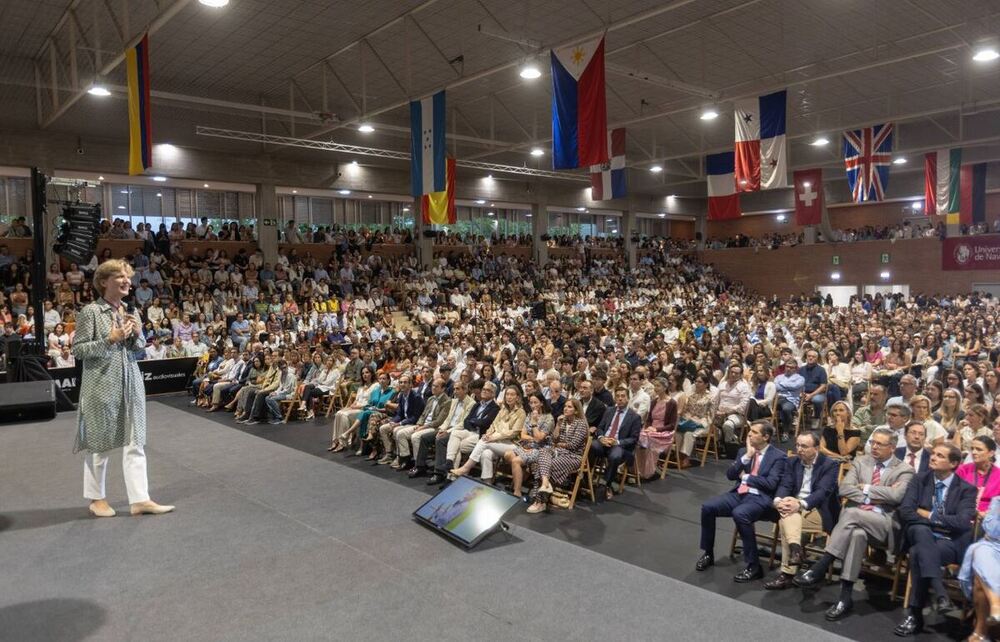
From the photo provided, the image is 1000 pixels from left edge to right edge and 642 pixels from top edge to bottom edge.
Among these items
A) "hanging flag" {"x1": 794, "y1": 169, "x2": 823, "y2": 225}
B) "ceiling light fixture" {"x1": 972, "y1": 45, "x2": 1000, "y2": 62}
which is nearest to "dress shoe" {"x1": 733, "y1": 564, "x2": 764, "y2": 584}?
"ceiling light fixture" {"x1": 972, "y1": 45, "x2": 1000, "y2": 62}

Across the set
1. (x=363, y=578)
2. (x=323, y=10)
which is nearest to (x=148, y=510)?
(x=363, y=578)

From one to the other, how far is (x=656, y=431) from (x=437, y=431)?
2.41 m

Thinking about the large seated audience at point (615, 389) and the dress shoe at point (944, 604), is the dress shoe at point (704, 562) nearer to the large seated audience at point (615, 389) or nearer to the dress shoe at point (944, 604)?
the large seated audience at point (615, 389)

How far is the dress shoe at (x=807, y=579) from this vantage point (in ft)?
14.0

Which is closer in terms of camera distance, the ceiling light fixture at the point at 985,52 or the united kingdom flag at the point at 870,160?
the ceiling light fixture at the point at 985,52

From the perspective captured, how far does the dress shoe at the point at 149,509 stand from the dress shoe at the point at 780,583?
14.4 feet

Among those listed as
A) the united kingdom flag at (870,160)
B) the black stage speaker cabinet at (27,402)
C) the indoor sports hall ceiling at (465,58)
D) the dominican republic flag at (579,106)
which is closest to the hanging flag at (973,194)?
the indoor sports hall ceiling at (465,58)

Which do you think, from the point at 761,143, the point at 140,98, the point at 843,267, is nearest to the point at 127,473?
the point at 140,98

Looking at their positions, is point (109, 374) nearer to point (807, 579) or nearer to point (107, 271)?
point (107, 271)

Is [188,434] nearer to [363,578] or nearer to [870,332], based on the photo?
[363,578]

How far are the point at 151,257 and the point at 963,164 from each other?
89.4 feet

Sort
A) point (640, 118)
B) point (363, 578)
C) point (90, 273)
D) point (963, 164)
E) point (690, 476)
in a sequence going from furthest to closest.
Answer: point (963, 164) → point (90, 273) → point (640, 118) → point (690, 476) → point (363, 578)

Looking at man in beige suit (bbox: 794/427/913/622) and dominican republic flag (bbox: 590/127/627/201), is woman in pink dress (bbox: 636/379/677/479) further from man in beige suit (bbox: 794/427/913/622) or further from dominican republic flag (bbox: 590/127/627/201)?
dominican republic flag (bbox: 590/127/627/201)

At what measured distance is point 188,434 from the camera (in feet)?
29.0
